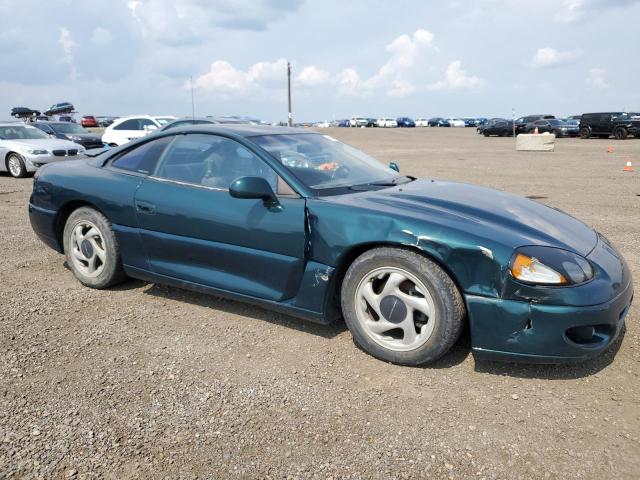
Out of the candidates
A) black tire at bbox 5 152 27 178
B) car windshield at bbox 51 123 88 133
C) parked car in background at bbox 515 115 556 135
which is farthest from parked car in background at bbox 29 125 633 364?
parked car in background at bbox 515 115 556 135

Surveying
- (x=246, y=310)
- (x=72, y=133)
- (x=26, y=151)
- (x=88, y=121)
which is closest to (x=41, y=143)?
(x=26, y=151)

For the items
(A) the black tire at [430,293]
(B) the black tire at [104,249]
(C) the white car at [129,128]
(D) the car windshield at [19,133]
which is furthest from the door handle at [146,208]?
(C) the white car at [129,128]

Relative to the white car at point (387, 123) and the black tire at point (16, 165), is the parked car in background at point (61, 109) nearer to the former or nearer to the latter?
the black tire at point (16, 165)

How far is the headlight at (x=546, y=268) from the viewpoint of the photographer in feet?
9.04

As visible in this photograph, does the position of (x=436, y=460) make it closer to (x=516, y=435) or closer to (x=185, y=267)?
(x=516, y=435)

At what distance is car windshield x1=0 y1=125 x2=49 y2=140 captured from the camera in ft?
44.5

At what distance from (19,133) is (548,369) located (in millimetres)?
14545

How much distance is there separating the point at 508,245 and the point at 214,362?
1835 mm

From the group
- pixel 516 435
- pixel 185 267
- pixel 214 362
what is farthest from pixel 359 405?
pixel 185 267

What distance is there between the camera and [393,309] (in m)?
3.07

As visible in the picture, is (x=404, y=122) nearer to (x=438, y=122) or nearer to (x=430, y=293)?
(x=438, y=122)

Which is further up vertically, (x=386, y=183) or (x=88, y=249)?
(x=386, y=183)

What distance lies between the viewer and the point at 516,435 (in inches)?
97.7

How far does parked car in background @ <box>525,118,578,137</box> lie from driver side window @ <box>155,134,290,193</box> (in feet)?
111
